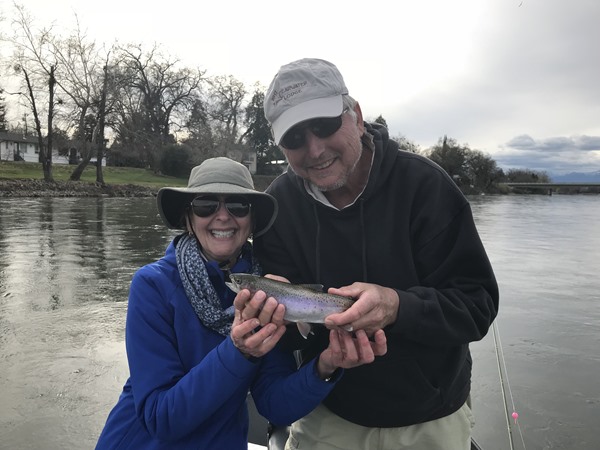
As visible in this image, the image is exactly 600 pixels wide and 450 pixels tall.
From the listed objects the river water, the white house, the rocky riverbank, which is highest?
the white house

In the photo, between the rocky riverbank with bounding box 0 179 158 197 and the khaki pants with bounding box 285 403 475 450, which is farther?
the rocky riverbank with bounding box 0 179 158 197

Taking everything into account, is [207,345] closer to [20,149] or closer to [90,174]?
[90,174]

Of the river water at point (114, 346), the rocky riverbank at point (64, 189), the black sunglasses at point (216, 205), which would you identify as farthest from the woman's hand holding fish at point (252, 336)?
the rocky riverbank at point (64, 189)

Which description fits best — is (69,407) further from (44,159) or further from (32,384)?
(44,159)

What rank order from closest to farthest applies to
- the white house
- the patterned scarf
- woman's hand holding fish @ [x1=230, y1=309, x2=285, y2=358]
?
1. woman's hand holding fish @ [x1=230, y1=309, x2=285, y2=358]
2. the patterned scarf
3. the white house

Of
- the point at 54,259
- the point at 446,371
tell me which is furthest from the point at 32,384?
the point at 54,259

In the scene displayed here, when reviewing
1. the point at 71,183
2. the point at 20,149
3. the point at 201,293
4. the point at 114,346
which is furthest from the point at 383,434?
the point at 20,149

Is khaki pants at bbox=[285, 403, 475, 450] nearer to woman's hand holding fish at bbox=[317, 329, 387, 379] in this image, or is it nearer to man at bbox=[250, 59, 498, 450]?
man at bbox=[250, 59, 498, 450]

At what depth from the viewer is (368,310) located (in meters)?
2.16

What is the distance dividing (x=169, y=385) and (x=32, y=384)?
452cm

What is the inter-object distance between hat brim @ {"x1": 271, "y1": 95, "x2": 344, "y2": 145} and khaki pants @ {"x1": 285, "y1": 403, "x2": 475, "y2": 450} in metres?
1.76

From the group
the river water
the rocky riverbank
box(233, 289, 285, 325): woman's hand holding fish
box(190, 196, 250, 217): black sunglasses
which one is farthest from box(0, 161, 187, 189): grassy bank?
box(233, 289, 285, 325): woman's hand holding fish

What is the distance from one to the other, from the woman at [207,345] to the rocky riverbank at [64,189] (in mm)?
37372

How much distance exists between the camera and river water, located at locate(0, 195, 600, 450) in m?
5.26
